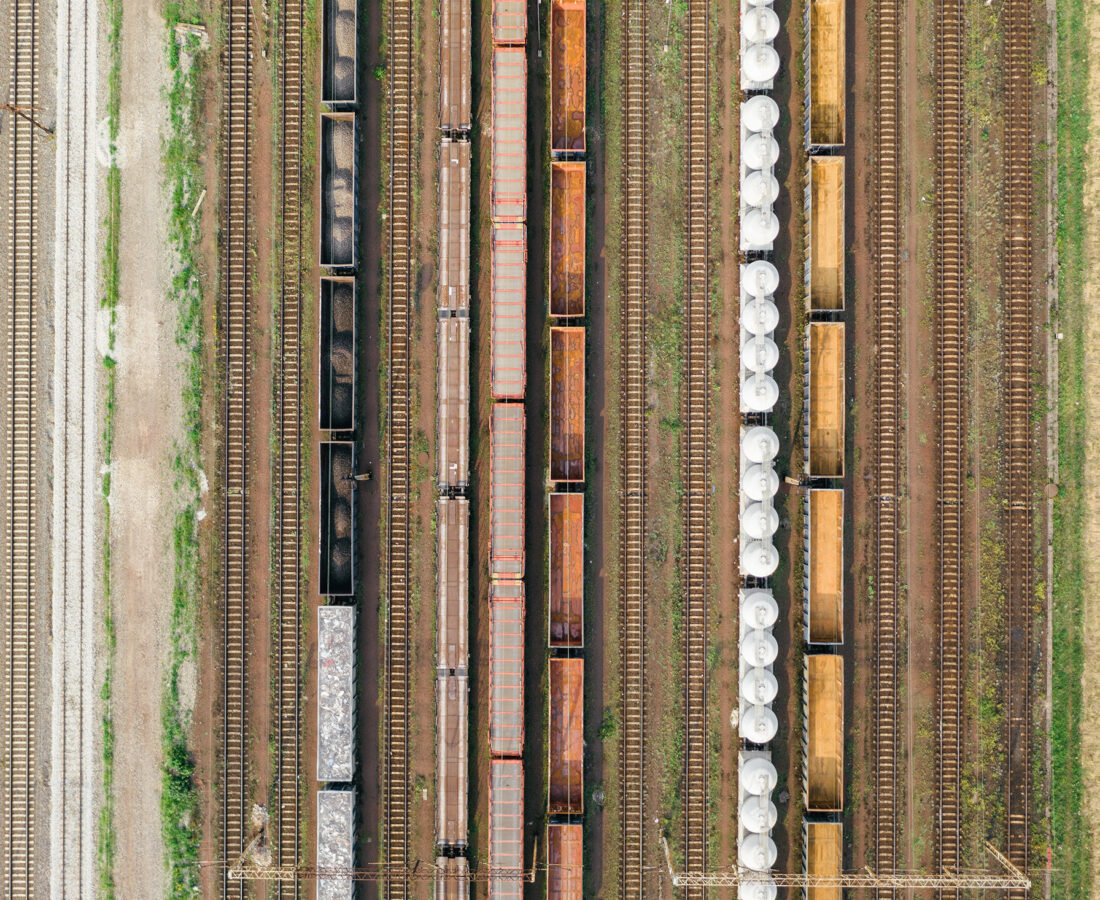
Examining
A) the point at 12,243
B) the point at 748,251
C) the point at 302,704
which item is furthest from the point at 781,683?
the point at 12,243

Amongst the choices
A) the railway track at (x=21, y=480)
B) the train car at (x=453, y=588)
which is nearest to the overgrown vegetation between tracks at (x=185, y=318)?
the railway track at (x=21, y=480)

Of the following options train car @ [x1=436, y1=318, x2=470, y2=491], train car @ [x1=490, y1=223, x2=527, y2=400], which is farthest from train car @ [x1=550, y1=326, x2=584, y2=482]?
train car @ [x1=436, y1=318, x2=470, y2=491]

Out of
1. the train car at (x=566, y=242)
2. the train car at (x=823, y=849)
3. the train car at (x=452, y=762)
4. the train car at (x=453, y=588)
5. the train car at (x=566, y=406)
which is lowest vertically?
the train car at (x=823, y=849)

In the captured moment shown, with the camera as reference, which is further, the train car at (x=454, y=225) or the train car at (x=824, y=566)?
the train car at (x=454, y=225)

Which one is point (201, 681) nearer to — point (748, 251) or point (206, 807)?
point (206, 807)

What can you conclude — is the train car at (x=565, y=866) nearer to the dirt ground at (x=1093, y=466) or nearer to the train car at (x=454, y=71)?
the dirt ground at (x=1093, y=466)

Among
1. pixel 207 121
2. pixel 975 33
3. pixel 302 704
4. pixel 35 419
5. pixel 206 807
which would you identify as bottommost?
pixel 206 807
